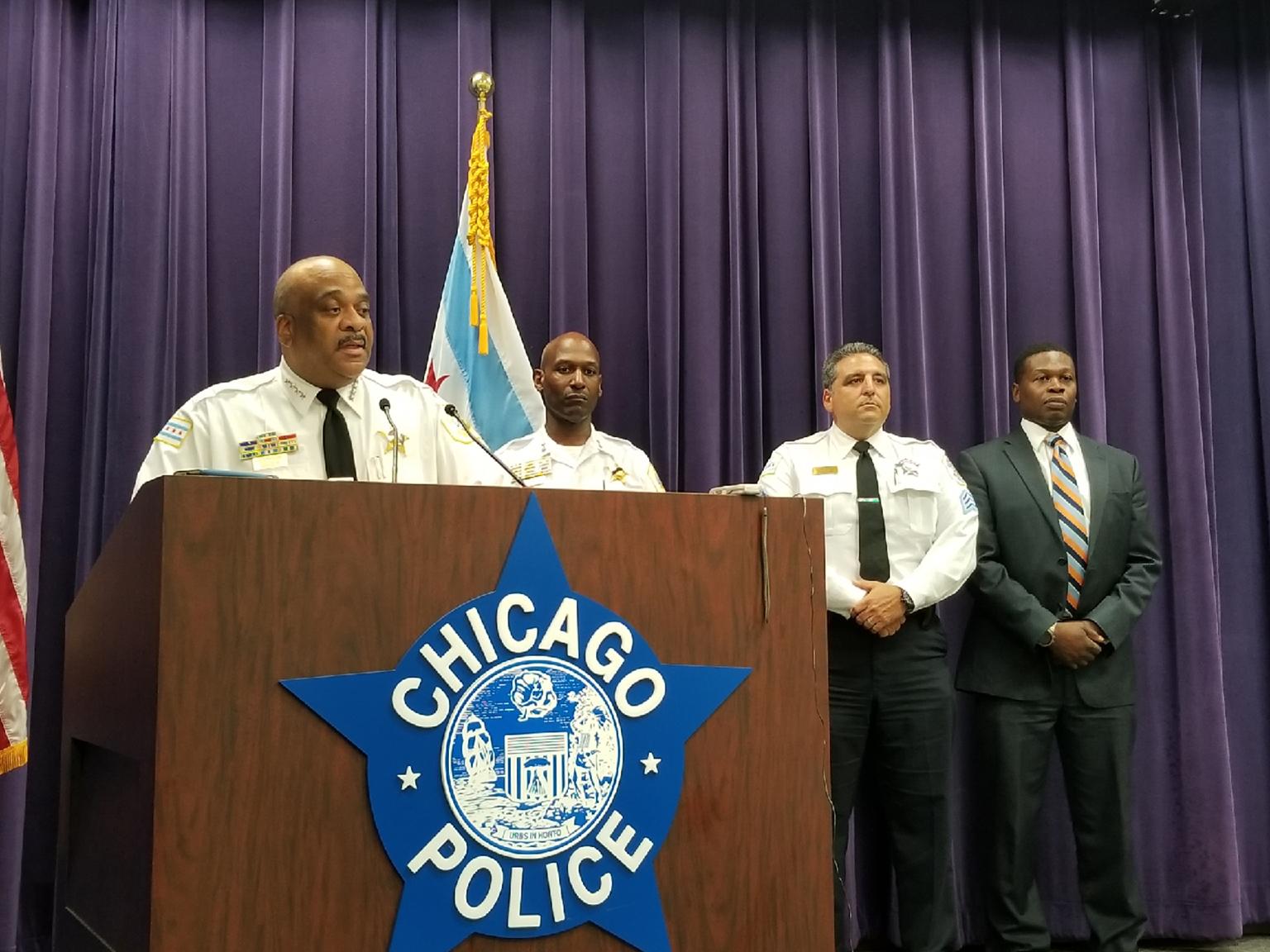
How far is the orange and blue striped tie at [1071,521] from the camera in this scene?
3.66 metres

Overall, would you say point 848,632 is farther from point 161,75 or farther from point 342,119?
point 161,75

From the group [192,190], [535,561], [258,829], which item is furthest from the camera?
[192,190]

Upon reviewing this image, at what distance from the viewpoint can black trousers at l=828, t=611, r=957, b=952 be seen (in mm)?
3438

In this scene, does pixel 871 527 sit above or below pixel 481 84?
below

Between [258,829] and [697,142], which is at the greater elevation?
[697,142]

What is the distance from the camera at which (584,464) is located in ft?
11.8

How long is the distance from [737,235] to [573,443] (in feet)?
3.27

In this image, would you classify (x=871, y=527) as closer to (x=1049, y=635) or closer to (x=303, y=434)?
(x=1049, y=635)

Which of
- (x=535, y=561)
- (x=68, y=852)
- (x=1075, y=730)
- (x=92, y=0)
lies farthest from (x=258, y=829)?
(x=92, y=0)

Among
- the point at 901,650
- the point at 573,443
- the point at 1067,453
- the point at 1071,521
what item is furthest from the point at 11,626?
the point at 1067,453

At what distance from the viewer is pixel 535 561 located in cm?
167

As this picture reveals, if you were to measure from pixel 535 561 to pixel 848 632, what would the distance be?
1.94 m

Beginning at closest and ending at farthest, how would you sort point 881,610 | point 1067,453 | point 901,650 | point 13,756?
point 13,756 → point 881,610 → point 901,650 → point 1067,453

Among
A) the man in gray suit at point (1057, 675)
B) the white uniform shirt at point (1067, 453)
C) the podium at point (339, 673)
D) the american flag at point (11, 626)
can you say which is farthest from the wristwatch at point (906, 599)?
the american flag at point (11, 626)
